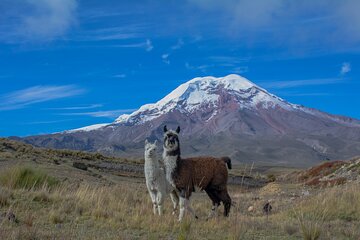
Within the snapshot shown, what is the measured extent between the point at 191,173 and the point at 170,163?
0.52m

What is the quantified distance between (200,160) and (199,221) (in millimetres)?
1878

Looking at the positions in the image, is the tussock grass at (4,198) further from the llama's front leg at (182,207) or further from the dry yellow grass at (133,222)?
the llama's front leg at (182,207)

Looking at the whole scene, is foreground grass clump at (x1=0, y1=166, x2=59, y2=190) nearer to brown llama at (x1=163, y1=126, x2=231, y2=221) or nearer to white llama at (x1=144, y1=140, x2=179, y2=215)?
white llama at (x1=144, y1=140, x2=179, y2=215)

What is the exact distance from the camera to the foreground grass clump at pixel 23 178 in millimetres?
14094

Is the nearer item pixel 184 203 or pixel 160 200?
pixel 184 203

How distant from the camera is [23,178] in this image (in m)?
14.7

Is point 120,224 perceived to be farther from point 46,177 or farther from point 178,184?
point 46,177

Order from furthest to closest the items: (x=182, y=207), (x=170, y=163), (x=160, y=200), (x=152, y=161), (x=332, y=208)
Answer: (x=332, y=208)
(x=152, y=161)
(x=160, y=200)
(x=170, y=163)
(x=182, y=207)

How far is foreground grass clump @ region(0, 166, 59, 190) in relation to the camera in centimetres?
1409

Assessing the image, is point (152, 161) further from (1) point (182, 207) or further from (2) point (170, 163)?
(1) point (182, 207)

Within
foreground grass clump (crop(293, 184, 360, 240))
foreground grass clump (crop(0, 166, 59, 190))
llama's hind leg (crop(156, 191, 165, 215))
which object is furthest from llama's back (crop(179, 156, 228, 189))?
foreground grass clump (crop(0, 166, 59, 190))

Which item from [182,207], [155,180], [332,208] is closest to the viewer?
[182,207]

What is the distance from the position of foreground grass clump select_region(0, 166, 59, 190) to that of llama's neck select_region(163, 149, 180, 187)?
4135 mm

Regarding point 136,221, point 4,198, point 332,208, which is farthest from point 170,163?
point 332,208
